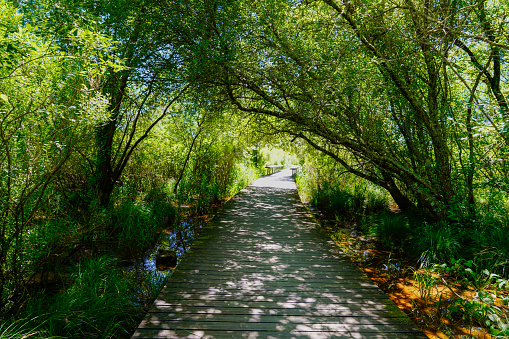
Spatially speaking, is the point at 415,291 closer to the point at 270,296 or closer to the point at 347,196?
the point at 270,296

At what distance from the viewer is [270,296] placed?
3.27 m

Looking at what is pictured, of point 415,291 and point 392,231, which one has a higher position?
point 392,231

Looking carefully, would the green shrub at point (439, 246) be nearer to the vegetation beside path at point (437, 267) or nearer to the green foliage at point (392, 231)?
the vegetation beside path at point (437, 267)

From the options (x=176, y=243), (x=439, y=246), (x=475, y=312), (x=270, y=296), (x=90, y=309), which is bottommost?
(x=176, y=243)

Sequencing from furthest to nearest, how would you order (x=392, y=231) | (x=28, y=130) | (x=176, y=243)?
(x=392, y=231)
(x=176, y=243)
(x=28, y=130)

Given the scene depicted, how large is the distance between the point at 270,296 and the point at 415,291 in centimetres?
247

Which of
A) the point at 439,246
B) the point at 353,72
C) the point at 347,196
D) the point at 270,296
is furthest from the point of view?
the point at 347,196

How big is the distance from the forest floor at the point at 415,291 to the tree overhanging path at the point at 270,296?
1.95 ft

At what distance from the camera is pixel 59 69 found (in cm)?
312

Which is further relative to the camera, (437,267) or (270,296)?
(437,267)

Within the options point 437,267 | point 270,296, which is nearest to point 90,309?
point 270,296

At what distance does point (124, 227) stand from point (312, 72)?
5365mm

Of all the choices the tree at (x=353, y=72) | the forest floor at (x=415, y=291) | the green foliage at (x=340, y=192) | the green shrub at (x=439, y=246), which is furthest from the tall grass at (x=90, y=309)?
the green foliage at (x=340, y=192)

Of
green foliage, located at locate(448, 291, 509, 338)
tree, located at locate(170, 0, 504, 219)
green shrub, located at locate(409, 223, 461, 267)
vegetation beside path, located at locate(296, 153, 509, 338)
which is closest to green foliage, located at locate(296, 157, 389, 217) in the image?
vegetation beside path, located at locate(296, 153, 509, 338)
